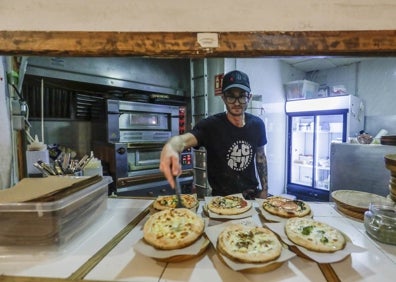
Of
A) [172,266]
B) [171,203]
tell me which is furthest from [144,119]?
[172,266]

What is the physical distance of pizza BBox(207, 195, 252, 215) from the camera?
109 centimetres

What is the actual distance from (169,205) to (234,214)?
0.33 metres

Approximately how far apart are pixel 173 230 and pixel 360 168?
2783 mm

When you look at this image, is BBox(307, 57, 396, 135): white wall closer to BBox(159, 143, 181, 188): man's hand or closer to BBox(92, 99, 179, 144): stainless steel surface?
BBox(92, 99, 179, 144): stainless steel surface

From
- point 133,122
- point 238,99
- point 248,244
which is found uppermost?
point 238,99

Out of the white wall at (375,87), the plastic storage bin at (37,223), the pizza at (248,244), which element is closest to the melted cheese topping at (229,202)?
the pizza at (248,244)

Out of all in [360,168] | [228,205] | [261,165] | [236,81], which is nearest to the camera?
[228,205]

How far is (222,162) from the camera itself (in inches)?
72.1

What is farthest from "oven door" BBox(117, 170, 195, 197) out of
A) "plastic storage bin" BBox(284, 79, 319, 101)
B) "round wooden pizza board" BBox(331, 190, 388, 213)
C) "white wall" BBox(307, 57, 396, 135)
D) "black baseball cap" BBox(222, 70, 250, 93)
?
"white wall" BBox(307, 57, 396, 135)

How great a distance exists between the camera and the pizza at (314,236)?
0.79 metres

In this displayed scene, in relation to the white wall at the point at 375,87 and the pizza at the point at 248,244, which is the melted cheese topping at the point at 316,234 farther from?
the white wall at the point at 375,87

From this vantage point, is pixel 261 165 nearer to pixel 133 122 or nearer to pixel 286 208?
pixel 286 208
